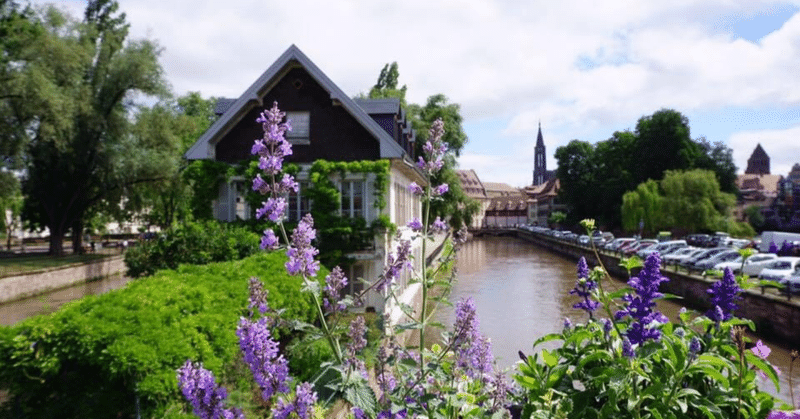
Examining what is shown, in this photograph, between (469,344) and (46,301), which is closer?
(469,344)

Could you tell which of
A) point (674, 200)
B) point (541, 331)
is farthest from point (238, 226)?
point (674, 200)

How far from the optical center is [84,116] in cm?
3997

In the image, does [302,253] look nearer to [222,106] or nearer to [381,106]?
[381,106]

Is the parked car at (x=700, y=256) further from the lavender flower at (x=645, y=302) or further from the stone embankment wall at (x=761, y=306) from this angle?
the lavender flower at (x=645, y=302)

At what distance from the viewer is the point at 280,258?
1705 cm

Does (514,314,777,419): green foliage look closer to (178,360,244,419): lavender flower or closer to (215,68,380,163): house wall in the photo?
(178,360,244,419): lavender flower

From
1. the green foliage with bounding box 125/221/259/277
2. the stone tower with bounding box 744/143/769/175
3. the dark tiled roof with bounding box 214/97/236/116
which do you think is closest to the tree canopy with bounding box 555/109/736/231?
the dark tiled roof with bounding box 214/97/236/116

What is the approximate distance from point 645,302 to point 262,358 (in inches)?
78.6

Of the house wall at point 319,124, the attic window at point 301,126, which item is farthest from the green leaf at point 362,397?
the attic window at point 301,126

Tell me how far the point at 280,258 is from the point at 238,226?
251 inches

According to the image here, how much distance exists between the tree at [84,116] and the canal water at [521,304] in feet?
78.9

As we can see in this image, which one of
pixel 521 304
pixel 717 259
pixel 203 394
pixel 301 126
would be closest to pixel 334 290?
pixel 203 394

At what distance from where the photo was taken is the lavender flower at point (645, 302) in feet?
10.7

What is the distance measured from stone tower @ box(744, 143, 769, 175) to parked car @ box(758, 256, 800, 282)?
137 meters
